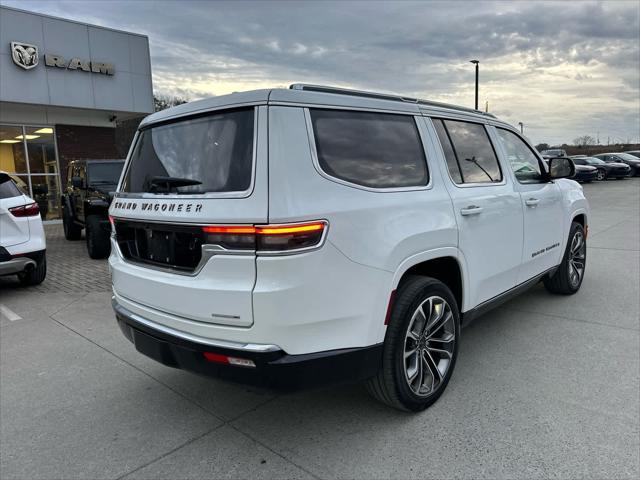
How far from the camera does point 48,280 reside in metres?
7.41

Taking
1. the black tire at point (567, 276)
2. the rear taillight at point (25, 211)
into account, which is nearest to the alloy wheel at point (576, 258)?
the black tire at point (567, 276)

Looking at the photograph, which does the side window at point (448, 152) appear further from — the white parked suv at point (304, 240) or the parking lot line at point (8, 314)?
the parking lot line at point (8, 314)

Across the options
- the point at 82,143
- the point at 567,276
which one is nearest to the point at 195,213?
the point at 567,276

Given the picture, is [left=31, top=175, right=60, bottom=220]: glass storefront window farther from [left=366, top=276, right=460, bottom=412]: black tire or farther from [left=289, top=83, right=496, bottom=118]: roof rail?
[left=366, top=276, right=460, bottom=412]: black tire

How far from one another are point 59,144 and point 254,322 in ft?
53.1

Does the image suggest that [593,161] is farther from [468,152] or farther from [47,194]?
[468,152]

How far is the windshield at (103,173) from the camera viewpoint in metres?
9.75

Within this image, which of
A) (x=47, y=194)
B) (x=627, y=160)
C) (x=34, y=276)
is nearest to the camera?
(x=34, y=276)

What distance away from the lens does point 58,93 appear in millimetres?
14117

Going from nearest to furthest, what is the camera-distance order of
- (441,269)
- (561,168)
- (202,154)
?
(202,154) < (441,269) < (561,168)

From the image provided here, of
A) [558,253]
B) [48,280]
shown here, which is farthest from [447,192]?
[48,280]

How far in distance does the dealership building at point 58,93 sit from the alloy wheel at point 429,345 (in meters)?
14.4

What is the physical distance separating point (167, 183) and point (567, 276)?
4.47m

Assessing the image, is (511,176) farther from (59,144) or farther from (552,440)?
(59,144)
